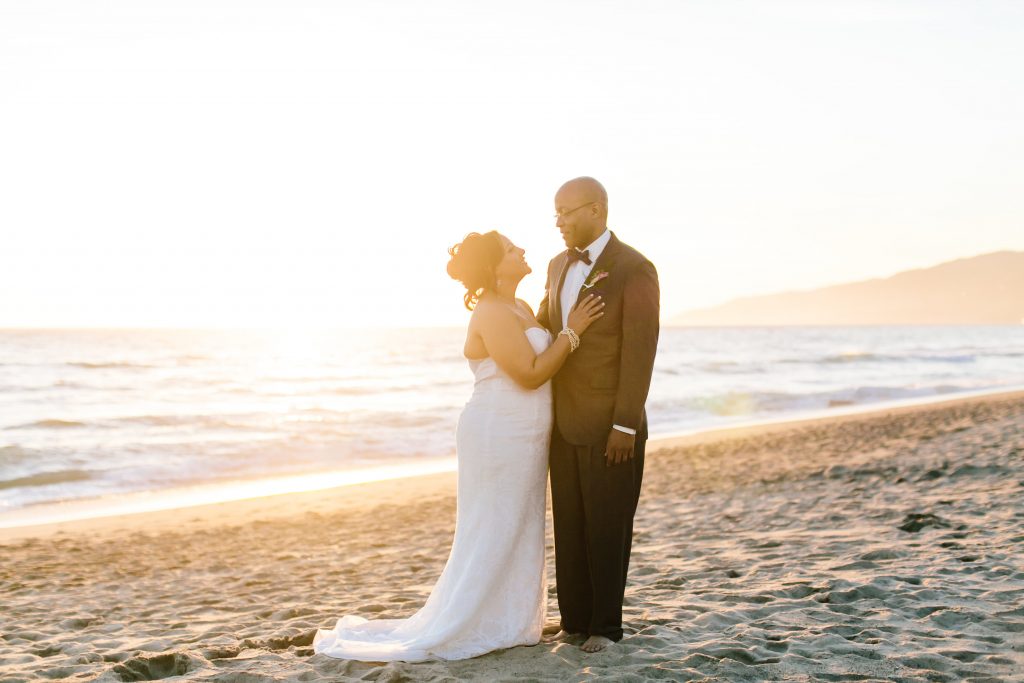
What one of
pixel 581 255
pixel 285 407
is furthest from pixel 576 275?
pixel 285 407

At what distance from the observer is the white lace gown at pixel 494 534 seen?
14.2ft

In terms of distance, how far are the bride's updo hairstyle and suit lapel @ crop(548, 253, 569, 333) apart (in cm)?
34

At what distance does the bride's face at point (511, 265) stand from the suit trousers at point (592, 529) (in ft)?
2.75

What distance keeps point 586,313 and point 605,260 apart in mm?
300

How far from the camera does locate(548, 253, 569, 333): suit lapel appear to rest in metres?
4.52

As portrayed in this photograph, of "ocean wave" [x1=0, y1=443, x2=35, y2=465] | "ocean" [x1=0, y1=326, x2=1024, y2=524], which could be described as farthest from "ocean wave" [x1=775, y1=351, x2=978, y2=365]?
"ocean wave" [x1=0, y1=443, x2=35, y2=465]

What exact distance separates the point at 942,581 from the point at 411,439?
12.2 meters

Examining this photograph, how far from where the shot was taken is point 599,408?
14.0ft

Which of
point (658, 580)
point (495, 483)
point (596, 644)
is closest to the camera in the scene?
point (596, 644)

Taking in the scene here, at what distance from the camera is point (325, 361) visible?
49500 mm

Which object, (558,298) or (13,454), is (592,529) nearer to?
(558,298)

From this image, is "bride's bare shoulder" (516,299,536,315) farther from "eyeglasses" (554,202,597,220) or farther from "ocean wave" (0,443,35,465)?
"ocean wave" (0,443,35,465)

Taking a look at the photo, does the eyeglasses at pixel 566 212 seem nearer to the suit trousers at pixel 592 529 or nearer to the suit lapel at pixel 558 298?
the suit lapel at pixel 558 298


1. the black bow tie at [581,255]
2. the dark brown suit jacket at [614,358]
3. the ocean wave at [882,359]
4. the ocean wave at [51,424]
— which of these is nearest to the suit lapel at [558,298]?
the black bow tie at [581,255]
